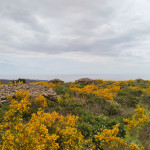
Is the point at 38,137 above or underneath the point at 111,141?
above

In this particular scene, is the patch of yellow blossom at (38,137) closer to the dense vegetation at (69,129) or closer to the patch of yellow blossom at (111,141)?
the dense vegetation at (69,129)

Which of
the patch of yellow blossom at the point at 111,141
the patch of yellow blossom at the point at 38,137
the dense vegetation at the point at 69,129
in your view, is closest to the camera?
the patch of yellow blossom at the point at 38,137

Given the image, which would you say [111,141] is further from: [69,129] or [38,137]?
[38,137]

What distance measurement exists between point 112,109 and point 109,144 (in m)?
4.02

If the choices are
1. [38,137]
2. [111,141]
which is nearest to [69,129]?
[38,137]

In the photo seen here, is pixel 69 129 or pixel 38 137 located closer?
pixel 38 137

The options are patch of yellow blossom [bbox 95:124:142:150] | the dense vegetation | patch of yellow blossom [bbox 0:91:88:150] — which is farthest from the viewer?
patch of yellow blossom [bbox 95:124:142:150]

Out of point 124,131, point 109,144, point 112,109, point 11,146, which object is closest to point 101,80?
A: point 112,109

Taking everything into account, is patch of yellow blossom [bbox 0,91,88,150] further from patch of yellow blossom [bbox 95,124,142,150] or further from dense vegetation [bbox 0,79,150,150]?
patch of yellow blossom [bbox 95,124,142,150]

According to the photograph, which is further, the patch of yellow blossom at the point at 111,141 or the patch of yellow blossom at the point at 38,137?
the patch of yellow blossom at the point at 111,141

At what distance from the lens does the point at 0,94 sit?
26.4 feet

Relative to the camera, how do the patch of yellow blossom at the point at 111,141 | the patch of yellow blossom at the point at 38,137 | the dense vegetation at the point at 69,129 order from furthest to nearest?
the patch of yellow blossom at the point at 111,141 → the dense vegetation at the point at 69,129 → the patch of yellow blossom at the point at 38,137

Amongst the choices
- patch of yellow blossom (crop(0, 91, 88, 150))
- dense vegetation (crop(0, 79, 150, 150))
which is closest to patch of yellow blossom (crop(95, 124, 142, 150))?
dense vegetation (crop(0, 79, 150, 150))

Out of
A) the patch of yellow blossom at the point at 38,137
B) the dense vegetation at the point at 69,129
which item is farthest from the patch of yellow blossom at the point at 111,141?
the patch of yellow blossom at the point at 38,137
